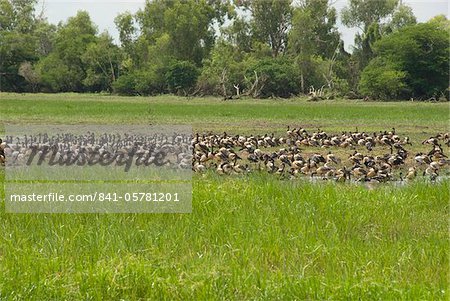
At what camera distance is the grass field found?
4.89 m

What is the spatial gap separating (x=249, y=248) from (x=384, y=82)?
3875cm

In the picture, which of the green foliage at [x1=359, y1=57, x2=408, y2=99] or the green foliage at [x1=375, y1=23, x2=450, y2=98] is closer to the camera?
the green foliage at [x1=359, y1=57, x2=408, y2=99]

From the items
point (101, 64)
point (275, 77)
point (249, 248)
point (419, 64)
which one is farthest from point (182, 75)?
point (249, 248)

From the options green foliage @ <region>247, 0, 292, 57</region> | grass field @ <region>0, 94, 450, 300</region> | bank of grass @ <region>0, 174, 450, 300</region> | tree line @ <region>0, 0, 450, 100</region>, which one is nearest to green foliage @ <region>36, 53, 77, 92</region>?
tree line @ <region>0, 0, 450, 100</region>

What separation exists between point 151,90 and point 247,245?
169 ft

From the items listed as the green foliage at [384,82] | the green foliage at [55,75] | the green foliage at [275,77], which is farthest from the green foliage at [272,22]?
the green foliage at [55,75]

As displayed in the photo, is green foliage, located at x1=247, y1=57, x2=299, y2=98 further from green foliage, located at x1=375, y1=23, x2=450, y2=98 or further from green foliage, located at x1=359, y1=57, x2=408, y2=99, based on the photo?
green foliage, located at x1=375, y1=23, x2=450, y2=98

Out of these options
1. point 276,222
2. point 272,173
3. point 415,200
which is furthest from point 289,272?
point 272,173

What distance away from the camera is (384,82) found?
42.6 meters

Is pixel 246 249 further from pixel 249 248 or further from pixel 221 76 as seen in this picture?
pixel 221 76

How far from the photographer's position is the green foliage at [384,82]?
4266cm

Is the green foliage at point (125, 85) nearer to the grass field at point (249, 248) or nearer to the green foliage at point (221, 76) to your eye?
the green foliage at point (221, 76)

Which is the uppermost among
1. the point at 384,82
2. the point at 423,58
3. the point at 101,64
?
the point at 423,58

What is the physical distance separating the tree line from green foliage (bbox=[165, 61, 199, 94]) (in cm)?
9
